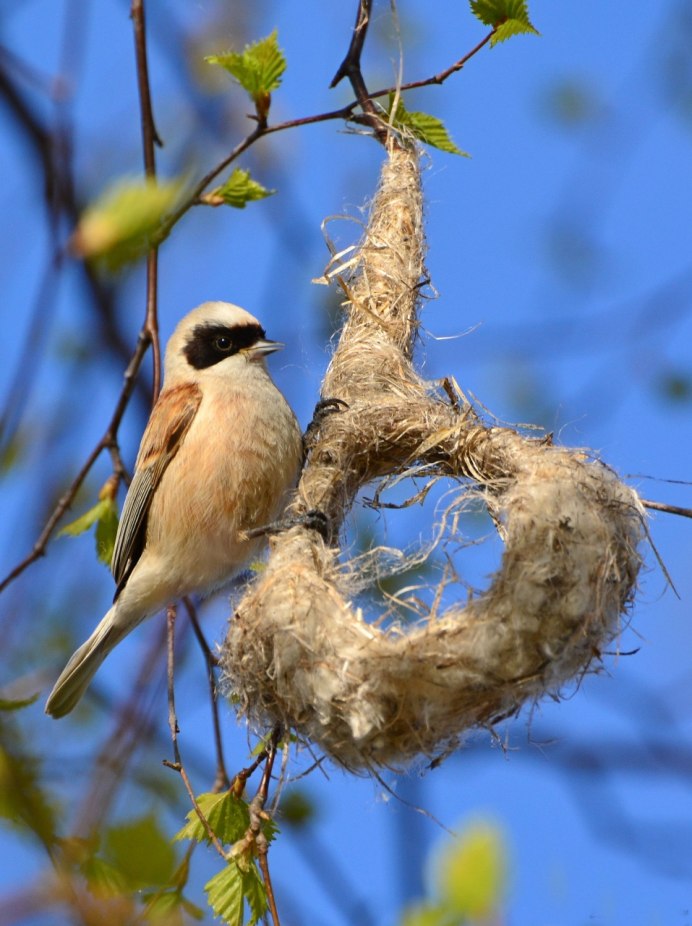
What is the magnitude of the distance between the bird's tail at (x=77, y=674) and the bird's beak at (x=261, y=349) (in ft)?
3.54

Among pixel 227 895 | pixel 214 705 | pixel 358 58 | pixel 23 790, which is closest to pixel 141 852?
pixel 23 790

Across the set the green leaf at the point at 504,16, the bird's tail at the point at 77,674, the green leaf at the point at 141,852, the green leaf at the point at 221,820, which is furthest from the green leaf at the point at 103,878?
the green leaf at the point at 504,16

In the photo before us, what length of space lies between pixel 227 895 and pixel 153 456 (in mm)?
1800

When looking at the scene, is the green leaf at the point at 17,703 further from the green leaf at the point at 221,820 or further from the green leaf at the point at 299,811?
the green leaf at the point at 299,811

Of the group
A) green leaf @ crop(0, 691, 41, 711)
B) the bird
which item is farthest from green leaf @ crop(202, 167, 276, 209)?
green leaf @ crop(0, 691, 41, 711)

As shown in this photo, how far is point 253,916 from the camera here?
2.60 metres

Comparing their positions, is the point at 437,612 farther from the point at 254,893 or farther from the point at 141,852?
the point at 141,852

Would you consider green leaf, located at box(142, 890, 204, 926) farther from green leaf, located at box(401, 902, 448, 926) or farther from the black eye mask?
the black eye mask

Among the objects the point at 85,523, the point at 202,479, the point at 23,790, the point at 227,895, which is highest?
the point at 202,479

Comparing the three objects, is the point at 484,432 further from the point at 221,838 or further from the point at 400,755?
the point at 221,838

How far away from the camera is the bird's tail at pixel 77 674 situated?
397 cm

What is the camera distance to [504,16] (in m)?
3.19

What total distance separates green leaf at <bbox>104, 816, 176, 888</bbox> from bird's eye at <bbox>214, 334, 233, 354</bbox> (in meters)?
2.62

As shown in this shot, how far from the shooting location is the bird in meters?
3.81
